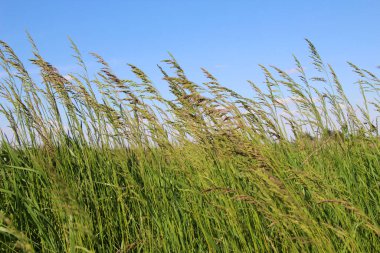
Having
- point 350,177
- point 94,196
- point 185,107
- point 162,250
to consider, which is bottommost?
point 162,250

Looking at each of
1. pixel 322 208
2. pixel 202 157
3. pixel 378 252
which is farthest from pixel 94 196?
pixel 378 252

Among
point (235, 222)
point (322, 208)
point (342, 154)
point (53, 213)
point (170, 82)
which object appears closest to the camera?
point (235, 222)

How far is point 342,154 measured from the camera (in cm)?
330

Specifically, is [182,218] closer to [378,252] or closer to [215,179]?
[215,179]

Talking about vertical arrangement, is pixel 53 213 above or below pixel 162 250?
above

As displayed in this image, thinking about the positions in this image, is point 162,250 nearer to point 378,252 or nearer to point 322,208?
point 322,208

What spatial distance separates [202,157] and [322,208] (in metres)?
0.88

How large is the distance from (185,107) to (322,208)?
113cm

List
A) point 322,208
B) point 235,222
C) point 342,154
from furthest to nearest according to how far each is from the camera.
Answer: point 342,154, point 322,208, point 235,222

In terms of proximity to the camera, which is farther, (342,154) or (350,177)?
(342,154)

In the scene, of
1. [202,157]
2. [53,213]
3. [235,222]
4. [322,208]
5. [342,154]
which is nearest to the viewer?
[235,222]

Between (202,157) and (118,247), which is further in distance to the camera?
(202,157)

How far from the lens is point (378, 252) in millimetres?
2139

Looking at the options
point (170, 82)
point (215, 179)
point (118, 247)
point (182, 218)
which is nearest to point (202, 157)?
point (215, 179)
